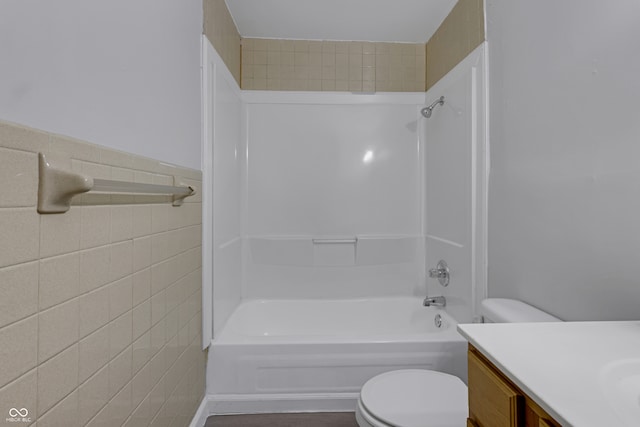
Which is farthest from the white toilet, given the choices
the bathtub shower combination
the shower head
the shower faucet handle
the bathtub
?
the shower head

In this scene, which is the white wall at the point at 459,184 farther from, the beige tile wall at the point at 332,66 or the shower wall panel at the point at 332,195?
the beige tile wall at the point at 332,66

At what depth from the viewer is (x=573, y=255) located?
1.22 metres

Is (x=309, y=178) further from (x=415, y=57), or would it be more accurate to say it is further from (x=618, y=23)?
(x=618, y=23)

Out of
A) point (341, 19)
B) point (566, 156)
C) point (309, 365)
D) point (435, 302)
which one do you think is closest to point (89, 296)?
point (309, 365)

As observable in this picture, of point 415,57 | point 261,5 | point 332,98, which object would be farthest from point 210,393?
point 415,57

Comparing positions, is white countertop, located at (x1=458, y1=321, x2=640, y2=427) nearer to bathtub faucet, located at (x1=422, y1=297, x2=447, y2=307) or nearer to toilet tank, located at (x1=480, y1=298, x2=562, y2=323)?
toilet tank, located at (x1=480, y1=298, x2=562, y2=323)

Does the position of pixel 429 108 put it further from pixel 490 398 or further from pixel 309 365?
pixel 490 398

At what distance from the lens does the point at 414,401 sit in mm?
1267

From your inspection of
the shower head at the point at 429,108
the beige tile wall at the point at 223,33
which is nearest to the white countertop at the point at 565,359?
the shower head at the point at 429,108

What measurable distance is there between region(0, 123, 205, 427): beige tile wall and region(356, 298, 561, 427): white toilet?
2.53ft

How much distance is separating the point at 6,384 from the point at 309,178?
2.09 metres

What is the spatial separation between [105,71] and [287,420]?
68.6 inches

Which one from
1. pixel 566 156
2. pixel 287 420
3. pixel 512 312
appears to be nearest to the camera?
pixel 566 156

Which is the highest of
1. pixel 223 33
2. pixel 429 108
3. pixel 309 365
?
pixel 223 33
